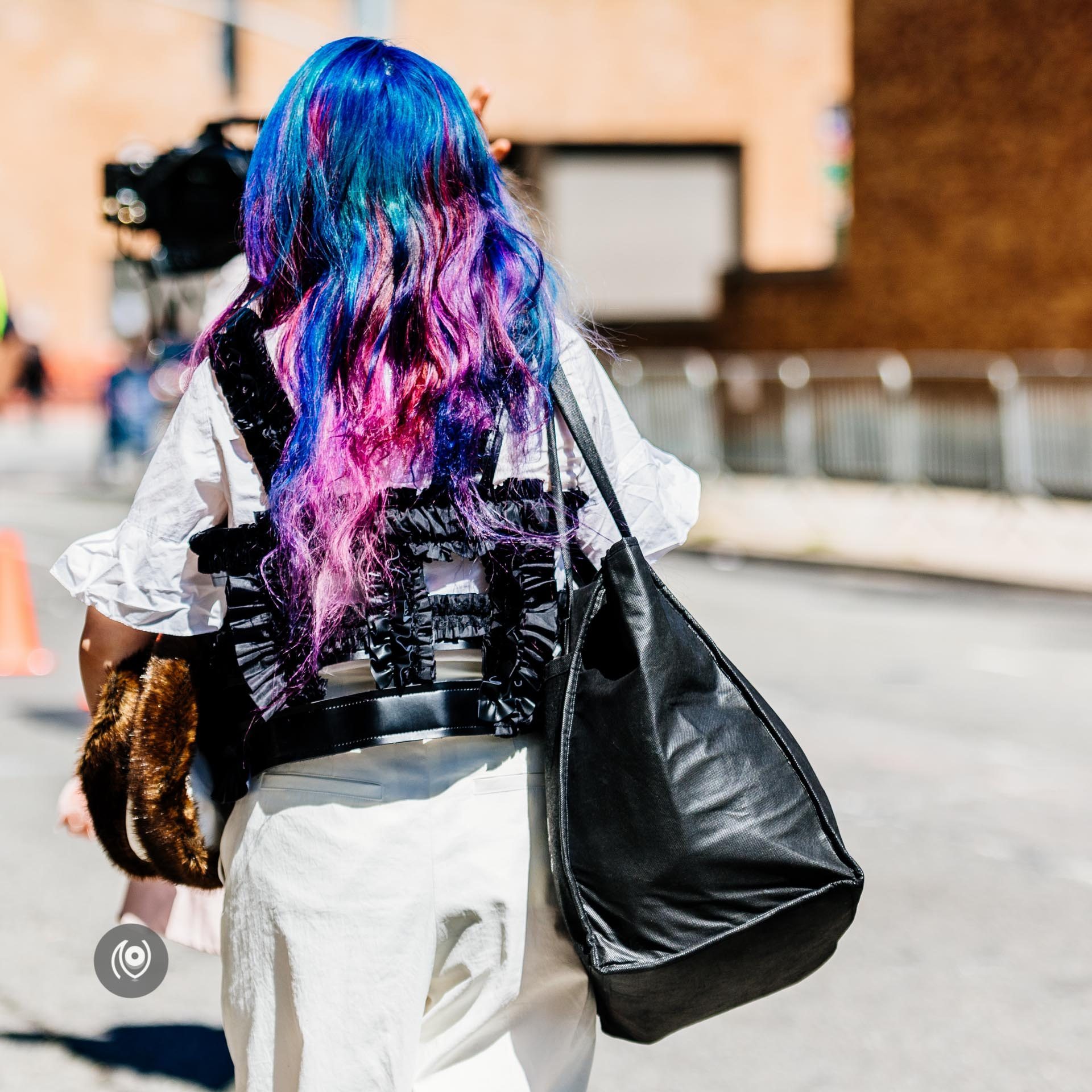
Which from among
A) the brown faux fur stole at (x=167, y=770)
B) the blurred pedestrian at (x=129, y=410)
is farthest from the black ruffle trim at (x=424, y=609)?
the blurred pedestrian at (x=129, y=410)

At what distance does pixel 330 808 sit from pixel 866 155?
67.1 ft

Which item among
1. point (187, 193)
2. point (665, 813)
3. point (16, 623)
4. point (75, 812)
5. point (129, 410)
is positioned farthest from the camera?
point (129, 410)

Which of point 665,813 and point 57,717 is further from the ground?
point 665,813

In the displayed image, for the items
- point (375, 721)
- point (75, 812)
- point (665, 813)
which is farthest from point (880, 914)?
point (375, 721)

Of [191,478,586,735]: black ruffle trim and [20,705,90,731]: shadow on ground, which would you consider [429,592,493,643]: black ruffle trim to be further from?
[20,705,90,731]: shadow on ground

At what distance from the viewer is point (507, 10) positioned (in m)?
36.1

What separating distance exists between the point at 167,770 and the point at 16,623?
6.99 metres

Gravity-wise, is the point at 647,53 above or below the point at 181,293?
above

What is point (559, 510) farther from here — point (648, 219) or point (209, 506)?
point (648, 219)

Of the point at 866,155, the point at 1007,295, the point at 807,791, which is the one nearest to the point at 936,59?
the point at 866,155

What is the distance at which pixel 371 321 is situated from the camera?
73.8 inches

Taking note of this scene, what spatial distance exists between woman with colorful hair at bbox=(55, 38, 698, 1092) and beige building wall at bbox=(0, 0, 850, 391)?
34.5 metres

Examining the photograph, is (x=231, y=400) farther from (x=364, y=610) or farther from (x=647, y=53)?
(x=647, y=53)

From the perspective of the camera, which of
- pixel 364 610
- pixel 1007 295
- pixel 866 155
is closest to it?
pixel 364 610
